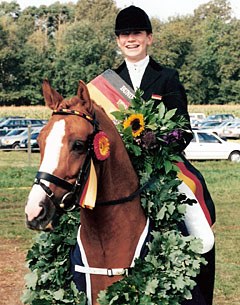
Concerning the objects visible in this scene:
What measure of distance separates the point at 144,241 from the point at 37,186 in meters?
1.04

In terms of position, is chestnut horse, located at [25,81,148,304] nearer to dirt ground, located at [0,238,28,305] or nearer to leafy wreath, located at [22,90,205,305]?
leafy wreath, located at [22,90,205,305]

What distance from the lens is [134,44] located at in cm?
542

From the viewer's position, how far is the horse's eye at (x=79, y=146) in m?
4.16

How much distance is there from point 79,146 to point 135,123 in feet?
3.09

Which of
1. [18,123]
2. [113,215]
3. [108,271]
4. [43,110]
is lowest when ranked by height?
→ [43,110]

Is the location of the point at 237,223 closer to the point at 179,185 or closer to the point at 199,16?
the point at 179,185

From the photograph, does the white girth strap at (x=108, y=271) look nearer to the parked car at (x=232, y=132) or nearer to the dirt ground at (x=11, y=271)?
A: the dirt ground at (x=11, y=271)

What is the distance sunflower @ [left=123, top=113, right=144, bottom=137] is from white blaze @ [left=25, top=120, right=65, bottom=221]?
0.92m

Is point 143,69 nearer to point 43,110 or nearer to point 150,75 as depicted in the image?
point 150,75

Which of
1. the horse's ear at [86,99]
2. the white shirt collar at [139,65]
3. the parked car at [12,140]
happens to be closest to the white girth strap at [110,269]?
the horse's ear at [86,99]

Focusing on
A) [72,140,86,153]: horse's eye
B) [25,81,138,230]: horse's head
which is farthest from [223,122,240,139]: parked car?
[72,140,86,153]: horse's eye

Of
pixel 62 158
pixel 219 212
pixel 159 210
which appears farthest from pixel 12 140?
pixel 62 158

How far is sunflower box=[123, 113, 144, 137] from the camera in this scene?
5012 millimetres

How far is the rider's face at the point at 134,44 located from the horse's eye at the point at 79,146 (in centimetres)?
141
